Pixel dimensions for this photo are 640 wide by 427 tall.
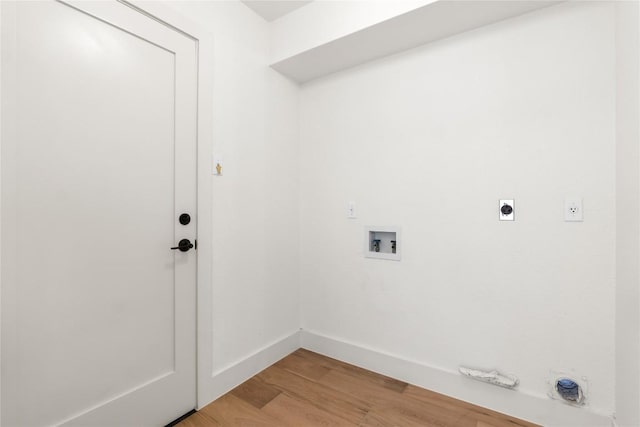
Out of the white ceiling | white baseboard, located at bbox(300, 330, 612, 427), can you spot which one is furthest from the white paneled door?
white baseboard, located at bbox(300, 330, 612, 427)

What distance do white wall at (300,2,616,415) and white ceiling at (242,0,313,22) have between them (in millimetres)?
557

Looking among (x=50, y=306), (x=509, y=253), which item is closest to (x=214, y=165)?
(x=50, y=306)

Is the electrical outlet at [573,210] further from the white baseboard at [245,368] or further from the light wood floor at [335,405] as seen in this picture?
the white baseboard at [245,368]

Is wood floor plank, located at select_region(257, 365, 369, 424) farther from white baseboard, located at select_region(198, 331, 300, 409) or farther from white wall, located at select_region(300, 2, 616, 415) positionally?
white wall, located at select_region(300, 2, 616, 415)

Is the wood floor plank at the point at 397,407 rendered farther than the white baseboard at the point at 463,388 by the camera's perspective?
Yes

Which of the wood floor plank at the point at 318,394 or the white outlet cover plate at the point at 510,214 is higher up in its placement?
the white outlet cover plate at the point at 510,214

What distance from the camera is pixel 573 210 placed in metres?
1.58

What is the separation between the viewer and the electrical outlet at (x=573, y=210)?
1.56 m

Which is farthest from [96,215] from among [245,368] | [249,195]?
[245,368]

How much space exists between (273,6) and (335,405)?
267cm

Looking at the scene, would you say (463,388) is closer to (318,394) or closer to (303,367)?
(318,394)

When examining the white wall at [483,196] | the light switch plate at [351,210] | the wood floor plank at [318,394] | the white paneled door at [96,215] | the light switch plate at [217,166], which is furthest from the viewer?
the light switch plate at [351,210]

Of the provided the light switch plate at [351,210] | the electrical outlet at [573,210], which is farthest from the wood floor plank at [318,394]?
the electrical outlet at [573,210]

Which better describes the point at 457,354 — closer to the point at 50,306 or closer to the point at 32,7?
the point at 50,306
